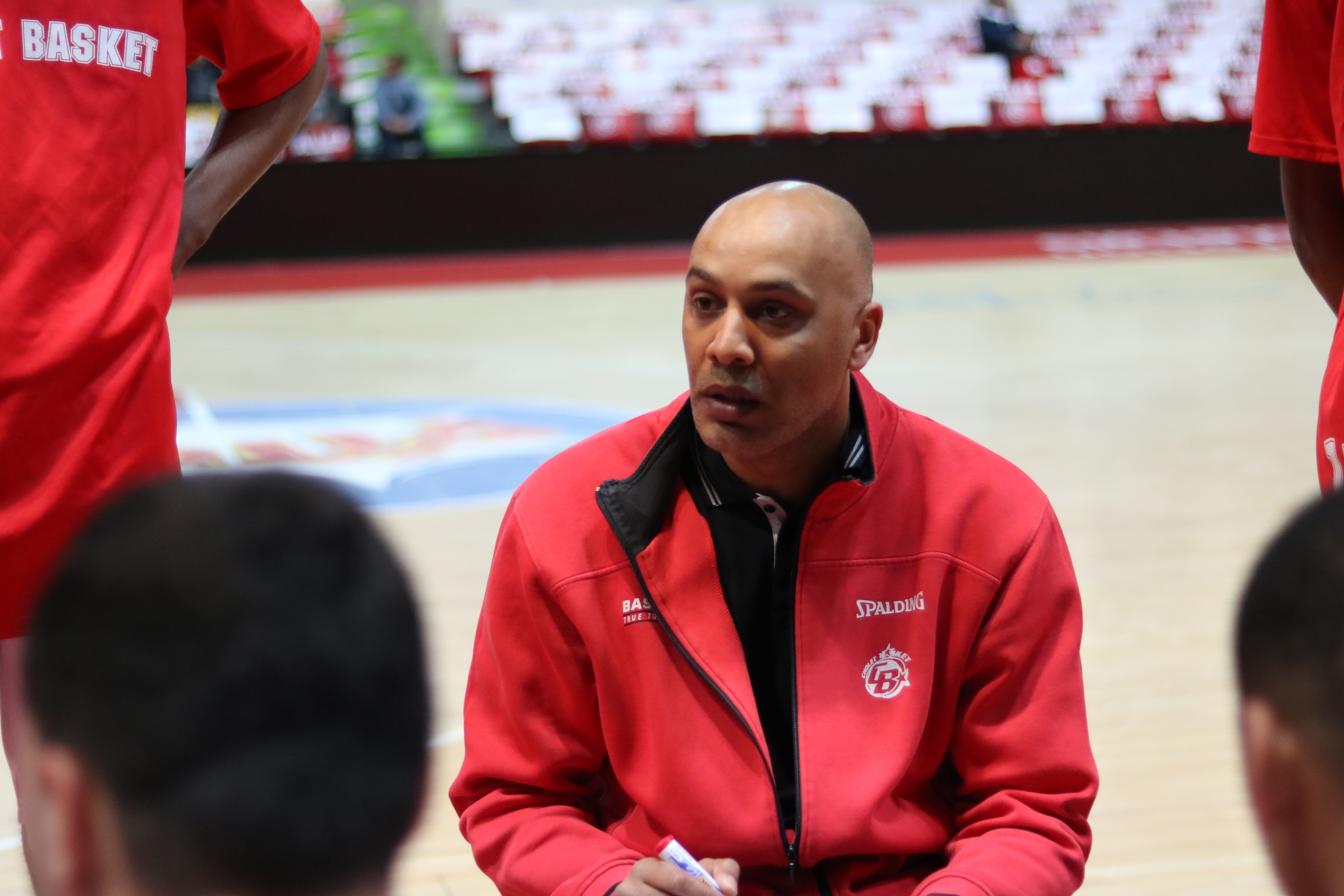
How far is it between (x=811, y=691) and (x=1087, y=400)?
5.62m

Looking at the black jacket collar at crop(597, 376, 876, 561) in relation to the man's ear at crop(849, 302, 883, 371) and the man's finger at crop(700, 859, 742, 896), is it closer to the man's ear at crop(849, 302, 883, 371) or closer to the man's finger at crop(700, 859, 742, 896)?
the man's ear at crop(849, 302, 883, 371)

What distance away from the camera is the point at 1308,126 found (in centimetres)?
196

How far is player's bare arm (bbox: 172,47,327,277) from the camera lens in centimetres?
194

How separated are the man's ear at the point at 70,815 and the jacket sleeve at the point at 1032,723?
1163 millimetres

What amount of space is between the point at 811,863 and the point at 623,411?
204 inches

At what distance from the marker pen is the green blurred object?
1140cm

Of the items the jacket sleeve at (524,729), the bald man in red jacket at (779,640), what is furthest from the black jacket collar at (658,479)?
the jacket sleeve at (524,729)

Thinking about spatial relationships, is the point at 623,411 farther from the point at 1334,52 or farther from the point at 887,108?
the point at 887,108

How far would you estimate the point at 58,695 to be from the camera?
78cm

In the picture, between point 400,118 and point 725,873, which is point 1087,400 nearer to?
point 725,873

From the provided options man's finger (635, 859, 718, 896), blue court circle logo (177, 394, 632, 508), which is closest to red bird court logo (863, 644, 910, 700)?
man's finger (635, 859, 718, 896)

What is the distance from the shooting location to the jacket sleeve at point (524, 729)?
182cm

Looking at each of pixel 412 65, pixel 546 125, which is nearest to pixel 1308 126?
pixel 546 125

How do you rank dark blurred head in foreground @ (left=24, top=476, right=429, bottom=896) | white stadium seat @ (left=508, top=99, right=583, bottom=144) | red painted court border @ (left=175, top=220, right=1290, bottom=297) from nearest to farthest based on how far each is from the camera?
1. dark blurred head in foreground @ (left=24, top=476, right=429, bottom=896)
2. red painted court border @ (left=175, top=220, right=1290, bottom=297)
3. white stadium seat @ (left=508, top=99, right=583, bottom=144)
